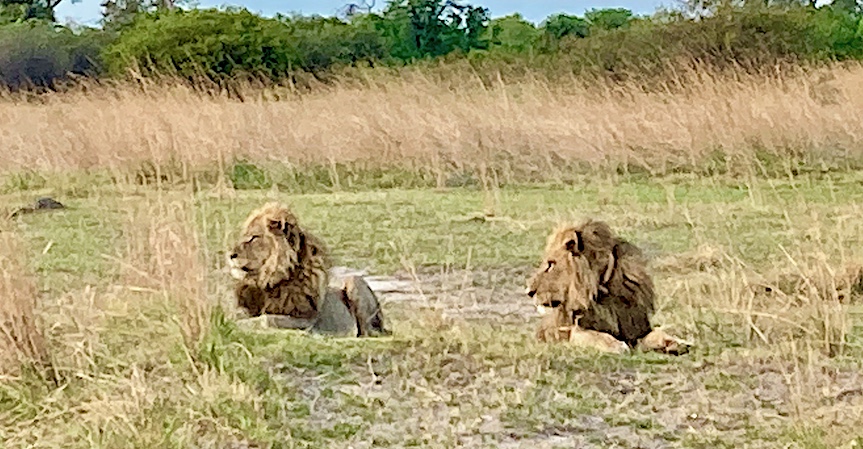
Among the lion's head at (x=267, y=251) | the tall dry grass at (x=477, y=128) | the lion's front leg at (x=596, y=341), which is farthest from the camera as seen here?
the tall dry grass at (x=477, y=128)

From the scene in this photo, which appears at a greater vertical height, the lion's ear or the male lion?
the lion's ear

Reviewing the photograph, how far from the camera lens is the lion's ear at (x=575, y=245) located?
4961 millimetres

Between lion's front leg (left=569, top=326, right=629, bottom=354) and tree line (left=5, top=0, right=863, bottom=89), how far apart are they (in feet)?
38.1

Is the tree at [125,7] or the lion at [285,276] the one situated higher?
the tree at [125,7]

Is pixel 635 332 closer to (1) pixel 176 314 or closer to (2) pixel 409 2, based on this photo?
(1) pixel 176 314

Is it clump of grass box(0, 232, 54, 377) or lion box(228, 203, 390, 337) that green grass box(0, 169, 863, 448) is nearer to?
clump of grass box(0, 232, 54, 377)

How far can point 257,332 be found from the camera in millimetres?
4770

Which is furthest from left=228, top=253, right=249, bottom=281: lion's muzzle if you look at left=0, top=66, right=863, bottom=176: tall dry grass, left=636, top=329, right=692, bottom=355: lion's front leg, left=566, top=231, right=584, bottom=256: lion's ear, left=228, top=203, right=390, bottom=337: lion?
left=0, top=66, right=863, bottom=176: tall dry grass

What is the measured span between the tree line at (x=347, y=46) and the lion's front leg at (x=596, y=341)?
11622 mm

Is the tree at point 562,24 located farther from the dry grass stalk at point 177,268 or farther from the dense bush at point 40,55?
the dry grass stalk at point 177,268

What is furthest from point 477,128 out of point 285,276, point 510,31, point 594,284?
point 510,31

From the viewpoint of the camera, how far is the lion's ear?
195 inches

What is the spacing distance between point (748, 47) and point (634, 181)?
827 cm

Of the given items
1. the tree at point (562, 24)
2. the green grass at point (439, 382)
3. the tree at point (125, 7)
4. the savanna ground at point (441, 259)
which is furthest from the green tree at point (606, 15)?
the green grass at point (439, 382)
